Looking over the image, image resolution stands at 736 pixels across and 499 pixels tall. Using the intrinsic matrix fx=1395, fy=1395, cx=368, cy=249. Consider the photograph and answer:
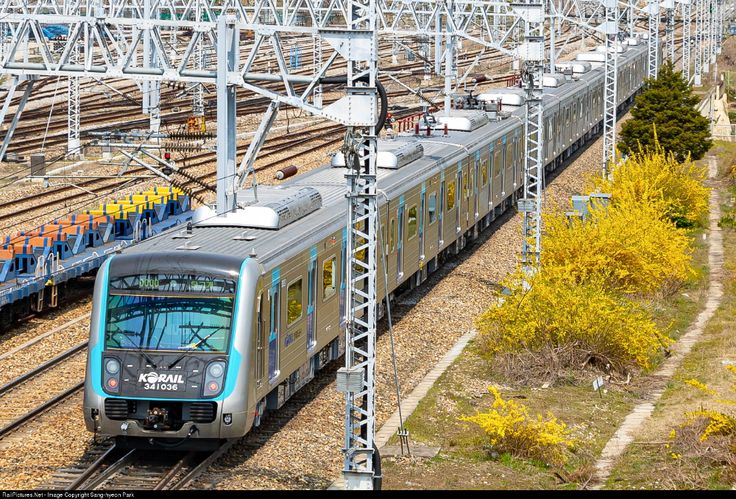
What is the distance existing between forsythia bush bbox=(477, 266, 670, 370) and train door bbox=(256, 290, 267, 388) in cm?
530

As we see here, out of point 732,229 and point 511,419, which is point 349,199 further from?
point 732,229

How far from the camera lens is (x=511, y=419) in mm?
15672

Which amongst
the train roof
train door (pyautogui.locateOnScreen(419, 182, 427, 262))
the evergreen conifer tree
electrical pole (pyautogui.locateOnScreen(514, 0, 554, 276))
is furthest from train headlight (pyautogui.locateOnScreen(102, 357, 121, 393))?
the evergreen conifer tree

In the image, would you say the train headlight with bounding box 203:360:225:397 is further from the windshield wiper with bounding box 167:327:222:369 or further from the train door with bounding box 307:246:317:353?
the train door with bounding box 307:246:317:353

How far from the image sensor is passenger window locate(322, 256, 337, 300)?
1775 centimetres

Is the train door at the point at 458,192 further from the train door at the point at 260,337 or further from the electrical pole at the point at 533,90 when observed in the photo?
the train door at the point at 260,337

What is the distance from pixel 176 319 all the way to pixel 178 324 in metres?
0.06

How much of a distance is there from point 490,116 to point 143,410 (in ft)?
65.5

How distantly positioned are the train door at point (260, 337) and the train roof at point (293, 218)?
503mm

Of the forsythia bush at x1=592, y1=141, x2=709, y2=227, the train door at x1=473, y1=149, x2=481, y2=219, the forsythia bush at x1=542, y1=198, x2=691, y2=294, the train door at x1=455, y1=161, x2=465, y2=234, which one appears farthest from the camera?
the forsythia bush at x1=592, y1=141, x2=709, y2=227

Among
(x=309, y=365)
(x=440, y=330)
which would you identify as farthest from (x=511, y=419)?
(x=440, y=330)

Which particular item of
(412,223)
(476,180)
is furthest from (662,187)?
(412,223)

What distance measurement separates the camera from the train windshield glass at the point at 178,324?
47.9 feet

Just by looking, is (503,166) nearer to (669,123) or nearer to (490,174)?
(490,174)
